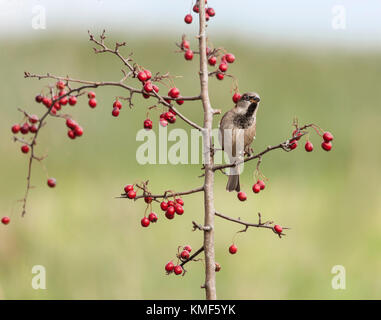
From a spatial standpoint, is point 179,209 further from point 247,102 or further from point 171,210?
point 247,102

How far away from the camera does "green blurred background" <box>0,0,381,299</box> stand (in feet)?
15.3

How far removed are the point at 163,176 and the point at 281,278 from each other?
2.18 m

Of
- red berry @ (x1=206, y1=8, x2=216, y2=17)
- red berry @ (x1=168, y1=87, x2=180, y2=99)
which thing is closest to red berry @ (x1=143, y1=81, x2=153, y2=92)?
red berry @ (x1=168, y1=87, x2=180, y2=99)

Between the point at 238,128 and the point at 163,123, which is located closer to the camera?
the point at 163,123

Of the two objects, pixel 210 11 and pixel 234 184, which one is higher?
pixel 210 11

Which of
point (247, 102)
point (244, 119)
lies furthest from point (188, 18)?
point (244, 119)

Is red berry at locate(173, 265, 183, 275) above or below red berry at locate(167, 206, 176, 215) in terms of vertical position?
below

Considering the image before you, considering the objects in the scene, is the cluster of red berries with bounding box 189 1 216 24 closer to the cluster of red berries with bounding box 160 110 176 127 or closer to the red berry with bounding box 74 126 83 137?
the cluster of red berries with bounding box 160 110 176 127

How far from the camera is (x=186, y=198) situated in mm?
6211

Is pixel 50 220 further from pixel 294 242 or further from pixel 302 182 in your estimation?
pixel 302 182

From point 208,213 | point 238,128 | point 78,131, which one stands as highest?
point 238,128

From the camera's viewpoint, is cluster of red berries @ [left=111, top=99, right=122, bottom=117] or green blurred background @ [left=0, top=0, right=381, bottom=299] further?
green blurred background @ [left=0, top=0, right=381, bottom=299]

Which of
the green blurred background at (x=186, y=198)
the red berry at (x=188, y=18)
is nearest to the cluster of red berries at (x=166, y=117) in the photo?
the red berry at (x=188, y=18)

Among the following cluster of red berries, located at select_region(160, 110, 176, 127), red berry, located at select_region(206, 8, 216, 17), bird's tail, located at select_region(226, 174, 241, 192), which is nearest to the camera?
cluster of red berries, located at select_region(160, 110, 176, 127)
